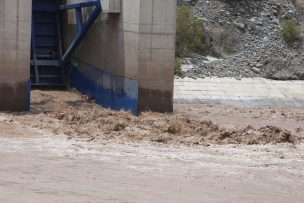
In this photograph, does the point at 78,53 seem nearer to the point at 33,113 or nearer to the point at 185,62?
the point at 185,62

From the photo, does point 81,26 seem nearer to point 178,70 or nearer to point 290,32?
point 178,70

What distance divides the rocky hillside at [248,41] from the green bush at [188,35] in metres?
0.40

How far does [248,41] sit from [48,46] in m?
7.73

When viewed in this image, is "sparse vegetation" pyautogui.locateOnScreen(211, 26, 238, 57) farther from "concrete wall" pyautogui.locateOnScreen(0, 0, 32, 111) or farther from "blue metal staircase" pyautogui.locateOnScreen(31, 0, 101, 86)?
"concrete wall" pyautogui.locateOnScreen(0, 0, 32, 111)

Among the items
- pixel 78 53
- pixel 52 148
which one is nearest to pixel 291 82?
Result: pixel 78 53

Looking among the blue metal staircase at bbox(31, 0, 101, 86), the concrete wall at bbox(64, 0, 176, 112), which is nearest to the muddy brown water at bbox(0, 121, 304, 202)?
the concrete wall at bbox(64, 0, 176, 112)

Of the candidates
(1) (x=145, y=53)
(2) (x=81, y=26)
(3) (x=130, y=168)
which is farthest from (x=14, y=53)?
(3) (x=130, y=168)

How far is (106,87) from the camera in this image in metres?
26.4

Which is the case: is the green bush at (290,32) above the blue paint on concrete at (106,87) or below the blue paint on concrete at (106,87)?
above

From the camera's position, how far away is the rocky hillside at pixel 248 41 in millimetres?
31266

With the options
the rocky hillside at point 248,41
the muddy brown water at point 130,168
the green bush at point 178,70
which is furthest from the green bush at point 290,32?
the muddy brown water at point 130,168

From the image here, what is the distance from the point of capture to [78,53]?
29297 millimetres

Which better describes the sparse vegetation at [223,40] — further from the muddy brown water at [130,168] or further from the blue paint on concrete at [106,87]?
the muddy brown water at [130,168]

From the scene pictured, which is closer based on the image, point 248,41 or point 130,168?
point 130,168
